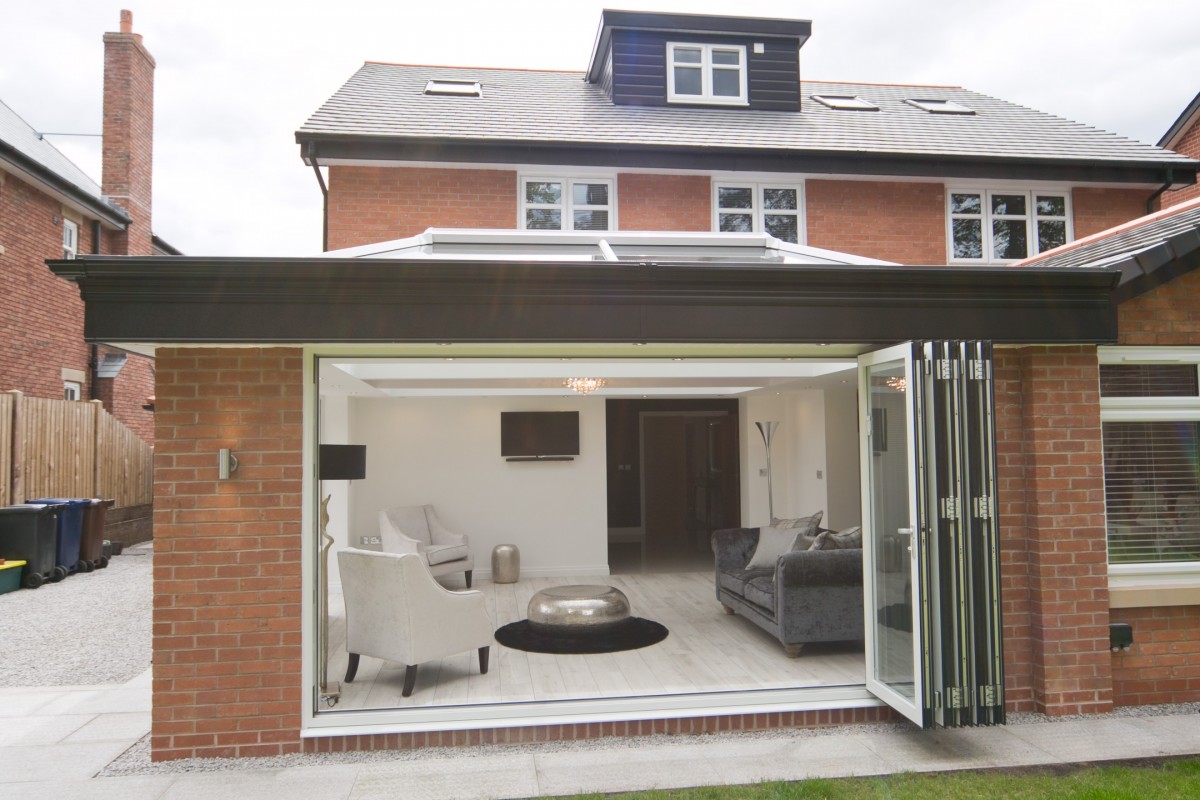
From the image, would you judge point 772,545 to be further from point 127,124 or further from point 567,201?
point 127,124

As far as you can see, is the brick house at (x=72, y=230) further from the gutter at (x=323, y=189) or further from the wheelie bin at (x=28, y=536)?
the gutter at (x=323, y=189)

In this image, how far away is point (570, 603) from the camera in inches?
259

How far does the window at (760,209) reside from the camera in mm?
9750

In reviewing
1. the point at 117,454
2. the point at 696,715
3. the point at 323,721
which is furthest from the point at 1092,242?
the point at 117,454

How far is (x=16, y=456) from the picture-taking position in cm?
1064

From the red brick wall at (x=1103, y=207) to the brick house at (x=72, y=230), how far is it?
13.6m

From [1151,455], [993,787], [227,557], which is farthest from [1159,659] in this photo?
[227,557]

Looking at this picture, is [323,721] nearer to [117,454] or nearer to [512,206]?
[512,206]

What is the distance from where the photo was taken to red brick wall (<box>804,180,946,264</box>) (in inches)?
388

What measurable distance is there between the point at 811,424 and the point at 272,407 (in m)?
7.28

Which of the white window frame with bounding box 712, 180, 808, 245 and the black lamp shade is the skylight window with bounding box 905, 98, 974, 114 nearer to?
the white window frame with bounding box 712, 180, 808, 245

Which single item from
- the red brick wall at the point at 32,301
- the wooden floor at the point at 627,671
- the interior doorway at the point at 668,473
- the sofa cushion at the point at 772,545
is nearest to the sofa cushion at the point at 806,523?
→ the sofa cushion at the point at 772,545

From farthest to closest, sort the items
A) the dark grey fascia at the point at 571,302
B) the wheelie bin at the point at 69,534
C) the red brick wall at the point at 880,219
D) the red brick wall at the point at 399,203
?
1. the wheelie bin at the point at 69,534
2. the red brick wall at the point at 880,219
3. the red brick wall at the point at 399,203
4. the dark grey fascia at the point at 571,302

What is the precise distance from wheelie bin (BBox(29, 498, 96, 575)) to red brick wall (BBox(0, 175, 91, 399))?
9.01 ft
